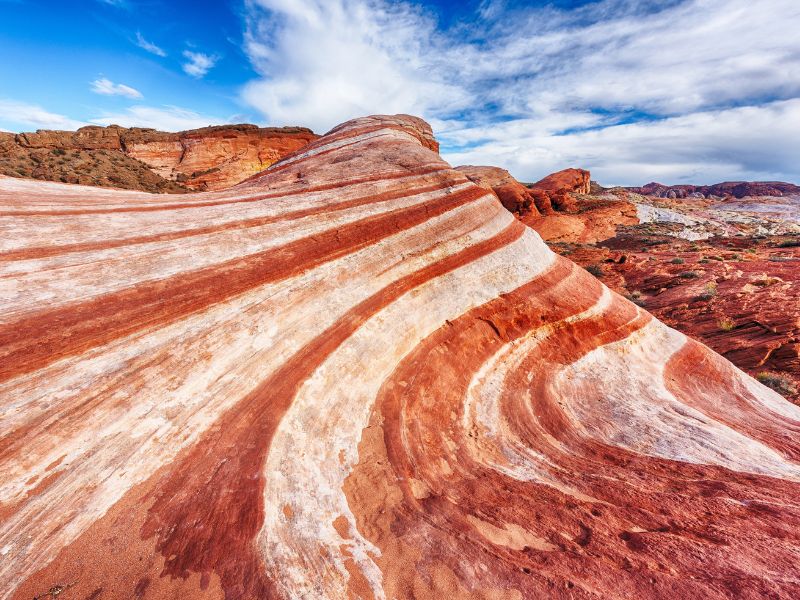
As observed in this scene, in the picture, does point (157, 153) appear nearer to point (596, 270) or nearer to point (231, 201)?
point (231, 201)

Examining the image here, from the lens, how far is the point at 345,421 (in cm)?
490

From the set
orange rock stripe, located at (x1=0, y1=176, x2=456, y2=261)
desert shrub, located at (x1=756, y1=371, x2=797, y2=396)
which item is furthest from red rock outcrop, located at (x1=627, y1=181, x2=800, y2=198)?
orange rock stripe, located at (x1=0, y1=176, x2=456, y2=261)

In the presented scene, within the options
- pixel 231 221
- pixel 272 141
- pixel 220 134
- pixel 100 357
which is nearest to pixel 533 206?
pixel 272 141

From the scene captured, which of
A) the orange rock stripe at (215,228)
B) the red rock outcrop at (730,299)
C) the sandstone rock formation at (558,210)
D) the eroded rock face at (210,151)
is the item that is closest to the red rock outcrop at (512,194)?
the sandstone rock formation at (558,210)

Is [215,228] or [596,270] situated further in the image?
[596,270]

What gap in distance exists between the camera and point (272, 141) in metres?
40.9

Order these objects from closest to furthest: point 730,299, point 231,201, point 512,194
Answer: point 231,201 < point 730,299 < point 512,194

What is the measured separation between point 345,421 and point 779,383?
12.9 meters

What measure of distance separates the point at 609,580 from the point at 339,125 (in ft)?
54.3

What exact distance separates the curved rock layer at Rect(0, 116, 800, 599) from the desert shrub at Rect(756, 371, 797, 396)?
320 cm

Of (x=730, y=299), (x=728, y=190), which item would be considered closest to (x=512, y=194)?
(x=730, y=299)

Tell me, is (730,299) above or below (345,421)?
below

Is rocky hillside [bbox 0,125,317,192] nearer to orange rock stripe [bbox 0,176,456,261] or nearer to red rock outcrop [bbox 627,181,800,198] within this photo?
orange rock stripe [bbox 0,176,456,261]

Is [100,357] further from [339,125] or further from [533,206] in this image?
[533,206]
